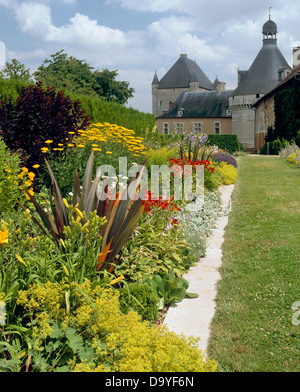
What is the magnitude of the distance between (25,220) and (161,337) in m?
0.98

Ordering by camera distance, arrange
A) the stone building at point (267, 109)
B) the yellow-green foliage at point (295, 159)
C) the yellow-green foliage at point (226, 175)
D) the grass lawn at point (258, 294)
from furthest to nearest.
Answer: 1. the stone building at point (267, 109)
2. the yellow-green foliage at point (295, 159)
3. the yellow-green foliage at point (226, 175)
4. the grass lawn at point (258, 294)

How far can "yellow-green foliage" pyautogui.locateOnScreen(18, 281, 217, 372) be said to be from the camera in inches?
73.0

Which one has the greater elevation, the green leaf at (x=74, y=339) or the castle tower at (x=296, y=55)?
the castle tower at (x=296, y=55)

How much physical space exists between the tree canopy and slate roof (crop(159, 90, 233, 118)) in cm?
692

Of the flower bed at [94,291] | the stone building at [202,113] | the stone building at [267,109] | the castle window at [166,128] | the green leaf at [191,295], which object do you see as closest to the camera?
the flower bed at [94,291]

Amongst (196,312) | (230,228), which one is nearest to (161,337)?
(196,312)

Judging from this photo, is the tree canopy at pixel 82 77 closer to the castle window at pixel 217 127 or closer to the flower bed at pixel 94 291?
the castle window at pixel 217 127

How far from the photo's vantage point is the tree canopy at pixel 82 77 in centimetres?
3617

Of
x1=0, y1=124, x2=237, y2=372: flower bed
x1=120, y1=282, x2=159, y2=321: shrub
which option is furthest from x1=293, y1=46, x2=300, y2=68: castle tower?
x1=120, y1=282, x2=159, y2=321: shrub

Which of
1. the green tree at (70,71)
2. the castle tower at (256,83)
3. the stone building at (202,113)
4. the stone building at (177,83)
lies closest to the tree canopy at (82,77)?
the green tree at (70,71)

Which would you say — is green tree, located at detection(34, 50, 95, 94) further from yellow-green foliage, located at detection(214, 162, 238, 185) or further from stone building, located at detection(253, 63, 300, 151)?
yellow-green foliage, located at detection(214, 162, 238, 185)

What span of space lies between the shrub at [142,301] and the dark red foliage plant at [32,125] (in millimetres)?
3685
